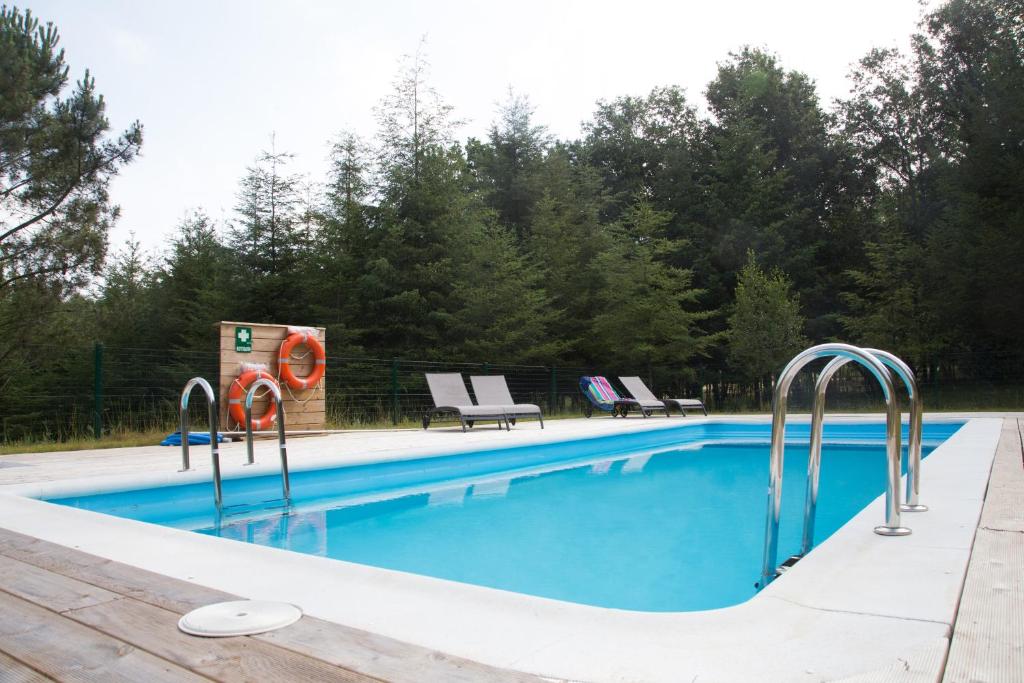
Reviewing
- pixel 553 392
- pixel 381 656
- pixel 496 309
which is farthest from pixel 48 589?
pixel 496 309

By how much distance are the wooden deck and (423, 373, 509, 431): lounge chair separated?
6022 mm

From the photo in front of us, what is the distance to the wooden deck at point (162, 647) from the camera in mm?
1140

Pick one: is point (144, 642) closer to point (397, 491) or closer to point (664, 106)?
point (397, 491)

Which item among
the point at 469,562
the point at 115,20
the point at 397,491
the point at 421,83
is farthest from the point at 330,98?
the point at 469,562

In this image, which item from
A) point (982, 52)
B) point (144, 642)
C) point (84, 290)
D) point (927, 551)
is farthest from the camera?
point (982, 52)

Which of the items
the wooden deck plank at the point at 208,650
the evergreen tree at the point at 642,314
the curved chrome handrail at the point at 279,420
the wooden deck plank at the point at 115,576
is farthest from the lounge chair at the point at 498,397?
the wooden deck plank at the point at 208,650

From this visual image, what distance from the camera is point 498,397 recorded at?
28.5ft

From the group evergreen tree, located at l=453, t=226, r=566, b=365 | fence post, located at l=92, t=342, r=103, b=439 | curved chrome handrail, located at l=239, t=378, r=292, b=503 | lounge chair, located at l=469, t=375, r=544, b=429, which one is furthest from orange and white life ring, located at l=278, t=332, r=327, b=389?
evergreen tree, located at l=453, t=226, r=566, b=365

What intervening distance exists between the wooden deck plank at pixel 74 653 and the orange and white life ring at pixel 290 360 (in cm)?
552

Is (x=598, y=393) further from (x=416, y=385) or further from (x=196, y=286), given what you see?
(x=196, y=286)

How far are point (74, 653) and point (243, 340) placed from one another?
5.66m

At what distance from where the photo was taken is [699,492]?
16.1 ft

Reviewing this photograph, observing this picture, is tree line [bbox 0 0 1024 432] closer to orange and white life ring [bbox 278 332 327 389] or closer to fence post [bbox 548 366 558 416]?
fence post [bbox 548 366 558 416]

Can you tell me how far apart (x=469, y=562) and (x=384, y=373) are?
345 inches
